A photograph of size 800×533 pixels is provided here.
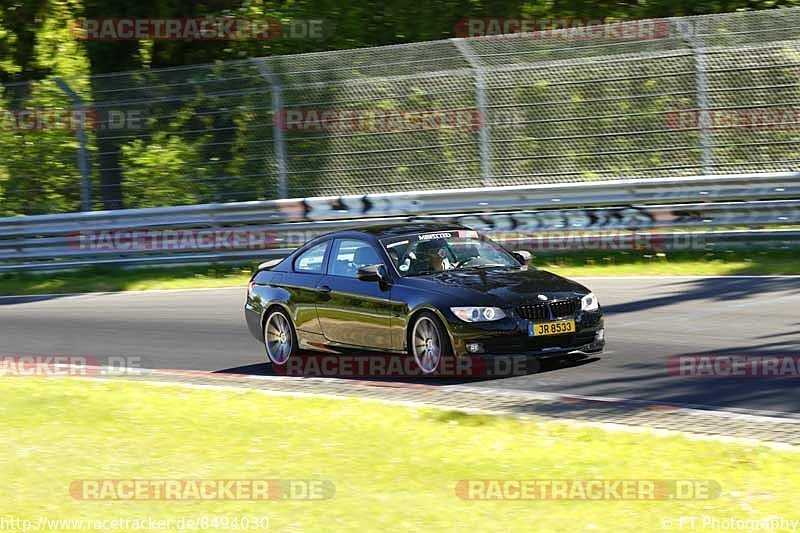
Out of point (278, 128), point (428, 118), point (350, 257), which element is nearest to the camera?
point (350, 257)

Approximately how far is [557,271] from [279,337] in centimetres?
689

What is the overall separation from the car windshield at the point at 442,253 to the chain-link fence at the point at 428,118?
7500mm

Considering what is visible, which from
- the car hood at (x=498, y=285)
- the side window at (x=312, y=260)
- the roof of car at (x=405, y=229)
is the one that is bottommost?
the car hood at (x=498, y=285)

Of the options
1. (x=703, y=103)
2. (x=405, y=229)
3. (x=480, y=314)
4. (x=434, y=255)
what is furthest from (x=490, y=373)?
(x=703, y=103)

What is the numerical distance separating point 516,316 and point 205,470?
387 centimetres

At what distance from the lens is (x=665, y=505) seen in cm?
687

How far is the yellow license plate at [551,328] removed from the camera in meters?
11.1

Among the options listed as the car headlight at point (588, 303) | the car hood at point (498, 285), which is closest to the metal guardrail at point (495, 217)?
the car hood at point (498, 285)

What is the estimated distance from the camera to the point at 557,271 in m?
18.9

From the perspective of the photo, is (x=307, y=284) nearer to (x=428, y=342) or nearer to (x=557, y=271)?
(x=428, y=342)

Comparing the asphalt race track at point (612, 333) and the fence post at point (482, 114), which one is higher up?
the fence post at point (482, 114)

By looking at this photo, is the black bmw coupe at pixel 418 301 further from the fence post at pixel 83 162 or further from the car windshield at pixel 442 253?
the fence post at pixel 83 162

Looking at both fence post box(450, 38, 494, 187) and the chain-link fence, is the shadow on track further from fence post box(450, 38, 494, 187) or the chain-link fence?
fence post box(450, 38, 494, 187)

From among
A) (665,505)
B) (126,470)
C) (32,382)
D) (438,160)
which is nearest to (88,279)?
(438,160)
